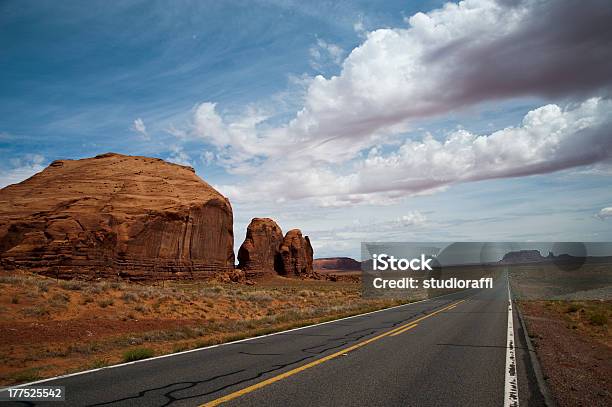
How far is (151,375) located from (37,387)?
1.89 metres

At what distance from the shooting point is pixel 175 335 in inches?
578

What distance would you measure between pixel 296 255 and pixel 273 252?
6714mm

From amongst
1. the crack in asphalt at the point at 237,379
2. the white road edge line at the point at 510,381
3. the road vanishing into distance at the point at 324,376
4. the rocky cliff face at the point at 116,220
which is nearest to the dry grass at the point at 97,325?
the road vanishing into distance at the point at 324,376

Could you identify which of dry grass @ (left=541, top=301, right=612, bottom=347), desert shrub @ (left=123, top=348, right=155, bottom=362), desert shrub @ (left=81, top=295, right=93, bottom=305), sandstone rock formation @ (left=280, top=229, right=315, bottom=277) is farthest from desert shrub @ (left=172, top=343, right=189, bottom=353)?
sandstone rock formation @ (left=280, top=229, right=315, bottom=277)

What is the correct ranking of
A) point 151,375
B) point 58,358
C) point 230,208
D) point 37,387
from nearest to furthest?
point 37,387
point 151,375
point 58,358
point 230,208

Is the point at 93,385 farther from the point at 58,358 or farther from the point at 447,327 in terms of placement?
the point at 447,327

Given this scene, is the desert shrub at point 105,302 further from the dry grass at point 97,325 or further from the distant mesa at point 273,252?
the distant mesa at point 273,252

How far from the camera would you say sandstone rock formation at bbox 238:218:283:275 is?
9669 centimetres

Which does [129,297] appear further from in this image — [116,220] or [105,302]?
[116,220]

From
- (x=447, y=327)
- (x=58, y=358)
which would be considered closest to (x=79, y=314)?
(x=58, y=358)

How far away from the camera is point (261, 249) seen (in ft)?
327

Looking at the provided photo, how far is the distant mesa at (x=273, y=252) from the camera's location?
319 ft

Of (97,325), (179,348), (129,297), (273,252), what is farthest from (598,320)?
(273,252)

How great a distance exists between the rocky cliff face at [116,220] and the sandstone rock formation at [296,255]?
36.4m
